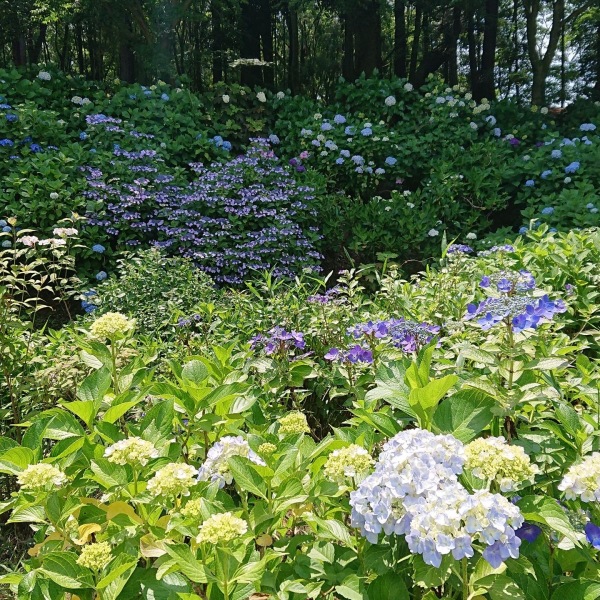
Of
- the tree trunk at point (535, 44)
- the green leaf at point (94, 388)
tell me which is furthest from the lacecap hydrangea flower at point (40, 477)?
the tree trunk at point (535, 44)

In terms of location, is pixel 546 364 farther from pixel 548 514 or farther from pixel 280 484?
pixel 280 484

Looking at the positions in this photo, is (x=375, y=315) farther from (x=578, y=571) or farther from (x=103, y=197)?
(x=103, y=197)

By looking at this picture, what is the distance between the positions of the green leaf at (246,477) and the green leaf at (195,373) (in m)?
0.36

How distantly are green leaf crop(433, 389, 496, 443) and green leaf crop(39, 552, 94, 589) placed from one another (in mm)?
731

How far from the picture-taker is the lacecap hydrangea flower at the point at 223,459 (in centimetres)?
128

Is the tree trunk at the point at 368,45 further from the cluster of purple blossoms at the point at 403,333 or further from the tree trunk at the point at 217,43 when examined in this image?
the cluster of purple blossoms at the point at 403,333

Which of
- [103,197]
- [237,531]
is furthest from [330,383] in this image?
[103,197]

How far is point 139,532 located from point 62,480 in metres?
0.19

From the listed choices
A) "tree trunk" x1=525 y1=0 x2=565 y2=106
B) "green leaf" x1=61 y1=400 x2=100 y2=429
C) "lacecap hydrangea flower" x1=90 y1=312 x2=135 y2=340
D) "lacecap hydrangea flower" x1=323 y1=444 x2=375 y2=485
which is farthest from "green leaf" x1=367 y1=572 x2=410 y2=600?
"tree trunk" x1=525 y1=0 x2=565 y2=106

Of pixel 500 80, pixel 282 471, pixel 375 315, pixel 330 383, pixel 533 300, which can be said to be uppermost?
pixel 500 80

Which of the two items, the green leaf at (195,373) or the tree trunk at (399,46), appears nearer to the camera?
the green leaf at (195,373)

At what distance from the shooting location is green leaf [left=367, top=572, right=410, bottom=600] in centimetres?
103

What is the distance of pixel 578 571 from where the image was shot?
1145 mm

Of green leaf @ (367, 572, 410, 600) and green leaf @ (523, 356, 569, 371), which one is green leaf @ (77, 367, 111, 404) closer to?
green leaf @ (367, 572, 410, 600)
